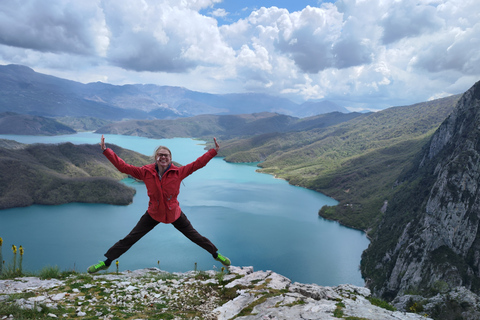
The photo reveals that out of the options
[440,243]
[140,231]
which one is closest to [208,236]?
[440,243]

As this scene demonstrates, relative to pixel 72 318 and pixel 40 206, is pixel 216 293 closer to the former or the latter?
pixel 72 318

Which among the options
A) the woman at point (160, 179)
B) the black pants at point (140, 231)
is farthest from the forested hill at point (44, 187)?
the woman at point (160, 179)

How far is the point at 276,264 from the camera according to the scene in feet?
252

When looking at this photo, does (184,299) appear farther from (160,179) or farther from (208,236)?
(208,236)

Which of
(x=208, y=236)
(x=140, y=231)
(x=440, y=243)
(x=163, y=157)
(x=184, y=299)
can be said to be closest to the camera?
(x=163, y=157)

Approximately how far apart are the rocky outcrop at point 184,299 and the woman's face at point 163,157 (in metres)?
5.47

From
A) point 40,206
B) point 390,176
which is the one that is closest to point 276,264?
point 40,206

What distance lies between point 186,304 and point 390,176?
19566 centimetres

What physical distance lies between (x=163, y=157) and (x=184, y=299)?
22.2ft

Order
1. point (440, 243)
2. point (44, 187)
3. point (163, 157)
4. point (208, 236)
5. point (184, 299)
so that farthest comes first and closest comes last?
point (44, 187), point (208, 236), point (440, 243), point (184, 299), point (163, 157)

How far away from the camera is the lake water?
74250 mm

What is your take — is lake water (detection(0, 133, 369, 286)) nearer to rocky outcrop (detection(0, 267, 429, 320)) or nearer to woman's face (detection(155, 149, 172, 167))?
rocky outcrop (detection(0, 267, 429, 320))

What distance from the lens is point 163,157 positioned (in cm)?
875

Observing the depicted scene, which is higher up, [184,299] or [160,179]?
[160,179]
